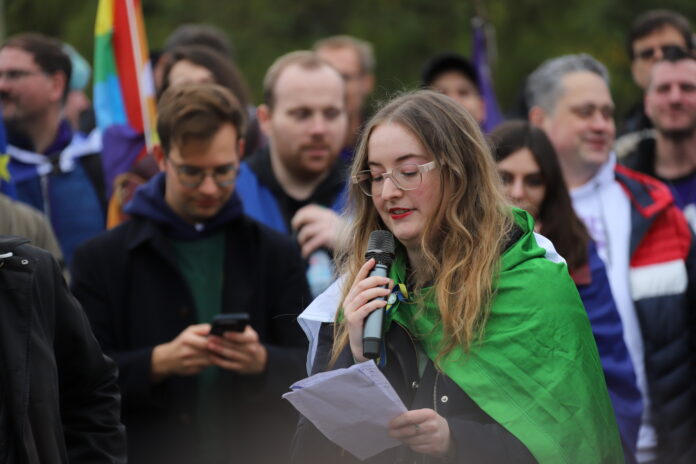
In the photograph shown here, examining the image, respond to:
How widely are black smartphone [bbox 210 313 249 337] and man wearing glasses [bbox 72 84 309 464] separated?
0.06m

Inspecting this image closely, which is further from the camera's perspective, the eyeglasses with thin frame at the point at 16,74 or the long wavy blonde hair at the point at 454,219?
the eyeglasses with thin frame at the point at 16,74

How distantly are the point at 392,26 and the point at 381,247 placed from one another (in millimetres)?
8878

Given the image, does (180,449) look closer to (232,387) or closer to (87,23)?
(232,387)

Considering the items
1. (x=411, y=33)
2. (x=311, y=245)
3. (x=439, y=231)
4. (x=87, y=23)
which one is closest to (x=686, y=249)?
(x=311, y=245)

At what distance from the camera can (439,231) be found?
3.77 m

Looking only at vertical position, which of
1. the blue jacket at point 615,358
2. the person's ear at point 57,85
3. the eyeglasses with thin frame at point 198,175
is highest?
the person's ear at point 57,85

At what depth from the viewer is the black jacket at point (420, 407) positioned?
11.2 feet

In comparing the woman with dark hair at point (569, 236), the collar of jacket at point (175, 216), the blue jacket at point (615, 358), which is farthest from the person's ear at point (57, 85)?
the blue jacket at point (615, 358)

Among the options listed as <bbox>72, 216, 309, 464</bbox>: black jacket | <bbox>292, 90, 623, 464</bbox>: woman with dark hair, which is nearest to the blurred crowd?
<bbox>72, 216, 309, 464</bbox>: black jacket

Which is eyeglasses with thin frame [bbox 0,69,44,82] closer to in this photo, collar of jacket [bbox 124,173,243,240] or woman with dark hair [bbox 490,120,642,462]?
collar of jacket [bbox 124,173,243,240]

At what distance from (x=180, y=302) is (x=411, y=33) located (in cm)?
768

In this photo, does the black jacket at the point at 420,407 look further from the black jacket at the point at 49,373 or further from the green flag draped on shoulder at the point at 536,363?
the black jacket at the point at 49,373

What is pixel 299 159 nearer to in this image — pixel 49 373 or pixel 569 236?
pixel 569 236

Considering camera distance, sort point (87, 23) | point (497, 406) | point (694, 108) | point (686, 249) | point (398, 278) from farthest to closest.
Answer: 1. point (87, 23)
2. point (694, 108)
3. point (686, 249)
4. point (398, 278)
5. point (497, 406)
